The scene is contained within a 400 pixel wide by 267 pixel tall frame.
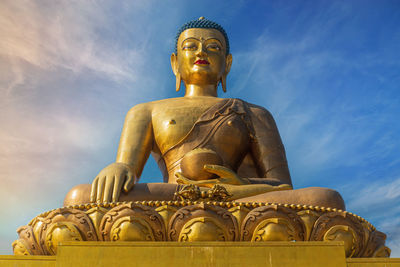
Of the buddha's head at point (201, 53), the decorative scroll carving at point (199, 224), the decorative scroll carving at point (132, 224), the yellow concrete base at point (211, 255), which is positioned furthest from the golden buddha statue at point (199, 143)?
the yellow concrete base at point (211, 255)

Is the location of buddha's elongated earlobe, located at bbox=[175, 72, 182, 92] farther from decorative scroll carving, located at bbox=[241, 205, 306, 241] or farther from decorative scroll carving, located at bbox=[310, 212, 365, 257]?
decorative scroll carving, located at bbox=[310, 212, 365, 257]

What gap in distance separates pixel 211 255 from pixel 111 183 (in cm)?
182

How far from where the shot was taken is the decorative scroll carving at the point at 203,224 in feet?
12.4

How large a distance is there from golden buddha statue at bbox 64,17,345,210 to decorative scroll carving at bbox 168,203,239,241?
69 centimetres

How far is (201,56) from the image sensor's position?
278 inches

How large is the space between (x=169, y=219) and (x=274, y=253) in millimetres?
1013

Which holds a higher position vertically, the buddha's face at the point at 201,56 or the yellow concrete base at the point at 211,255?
the buddha's face at the point at 201,56

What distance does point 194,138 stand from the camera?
6.07 metres

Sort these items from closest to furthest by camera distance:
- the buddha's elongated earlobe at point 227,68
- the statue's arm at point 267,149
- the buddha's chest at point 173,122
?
1. the statue's arm at point 267,149
2. the buddha's chest at point 173,122
3. the buddha's elongated earlobe at point 227,68

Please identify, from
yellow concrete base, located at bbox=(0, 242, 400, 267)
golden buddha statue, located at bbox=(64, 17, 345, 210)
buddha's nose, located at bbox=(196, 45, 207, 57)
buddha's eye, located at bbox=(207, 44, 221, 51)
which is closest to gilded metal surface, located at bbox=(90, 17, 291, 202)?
golden buddha statue, located at bbox=(64, 17, 345, 210)

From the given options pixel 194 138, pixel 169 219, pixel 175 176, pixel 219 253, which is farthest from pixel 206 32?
pixel 219 253

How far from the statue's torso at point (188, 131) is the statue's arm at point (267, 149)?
0.17 metres

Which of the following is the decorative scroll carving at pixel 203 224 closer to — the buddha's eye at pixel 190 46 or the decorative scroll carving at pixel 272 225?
the decorative scroll carving at pixel 272 225

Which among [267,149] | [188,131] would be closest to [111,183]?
[188,131]
